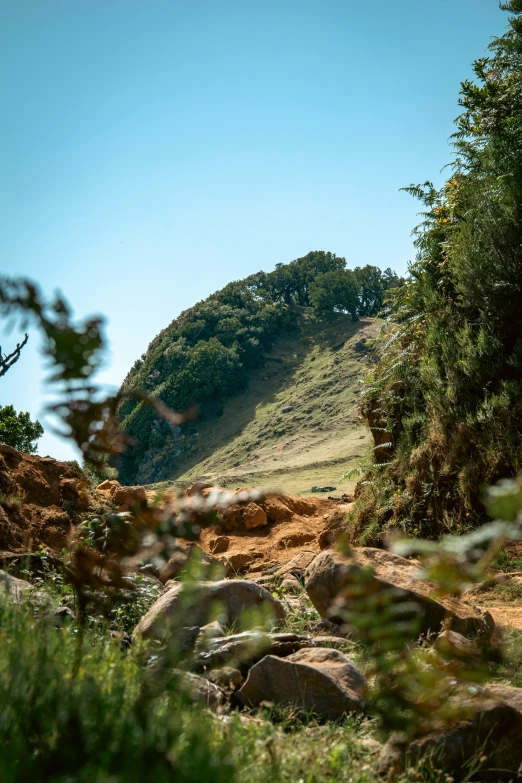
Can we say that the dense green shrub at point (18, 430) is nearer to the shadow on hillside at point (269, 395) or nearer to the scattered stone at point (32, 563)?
the scattered stone at point (32, 563)

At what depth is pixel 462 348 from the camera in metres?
8.78

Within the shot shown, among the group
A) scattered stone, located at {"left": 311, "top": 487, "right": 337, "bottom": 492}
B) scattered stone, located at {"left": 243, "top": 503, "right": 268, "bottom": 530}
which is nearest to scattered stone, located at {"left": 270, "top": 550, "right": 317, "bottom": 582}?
scattered stone, located at {"left": 243, "top": 503, "right": 268, "bottom": 530}

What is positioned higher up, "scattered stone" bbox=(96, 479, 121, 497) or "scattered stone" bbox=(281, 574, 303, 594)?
"scattered stone" bbox=(96, 479, 121, 497)

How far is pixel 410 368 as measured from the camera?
31.9ft

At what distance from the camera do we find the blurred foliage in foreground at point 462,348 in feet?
27.1

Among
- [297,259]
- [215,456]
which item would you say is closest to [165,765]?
[215,456]

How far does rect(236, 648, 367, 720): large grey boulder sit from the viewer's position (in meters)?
3.66

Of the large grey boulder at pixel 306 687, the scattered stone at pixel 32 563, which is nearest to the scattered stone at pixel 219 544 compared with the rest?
the scattered stone at pixel 32 563

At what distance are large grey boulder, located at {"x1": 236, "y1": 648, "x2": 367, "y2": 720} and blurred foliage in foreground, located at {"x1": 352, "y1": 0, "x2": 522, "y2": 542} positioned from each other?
446cm

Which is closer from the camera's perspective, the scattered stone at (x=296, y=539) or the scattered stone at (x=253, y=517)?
the scattered stone at (x=296, y=539)

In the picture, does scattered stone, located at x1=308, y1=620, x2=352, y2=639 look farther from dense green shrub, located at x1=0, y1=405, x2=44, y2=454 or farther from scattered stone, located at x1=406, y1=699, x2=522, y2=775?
dense green shrub, located at x1=0, y1=405, x2=44, y2=454

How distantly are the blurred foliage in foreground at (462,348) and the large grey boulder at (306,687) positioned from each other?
4.46 m

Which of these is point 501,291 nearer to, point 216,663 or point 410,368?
point 410,368

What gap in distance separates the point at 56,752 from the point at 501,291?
811 cm
